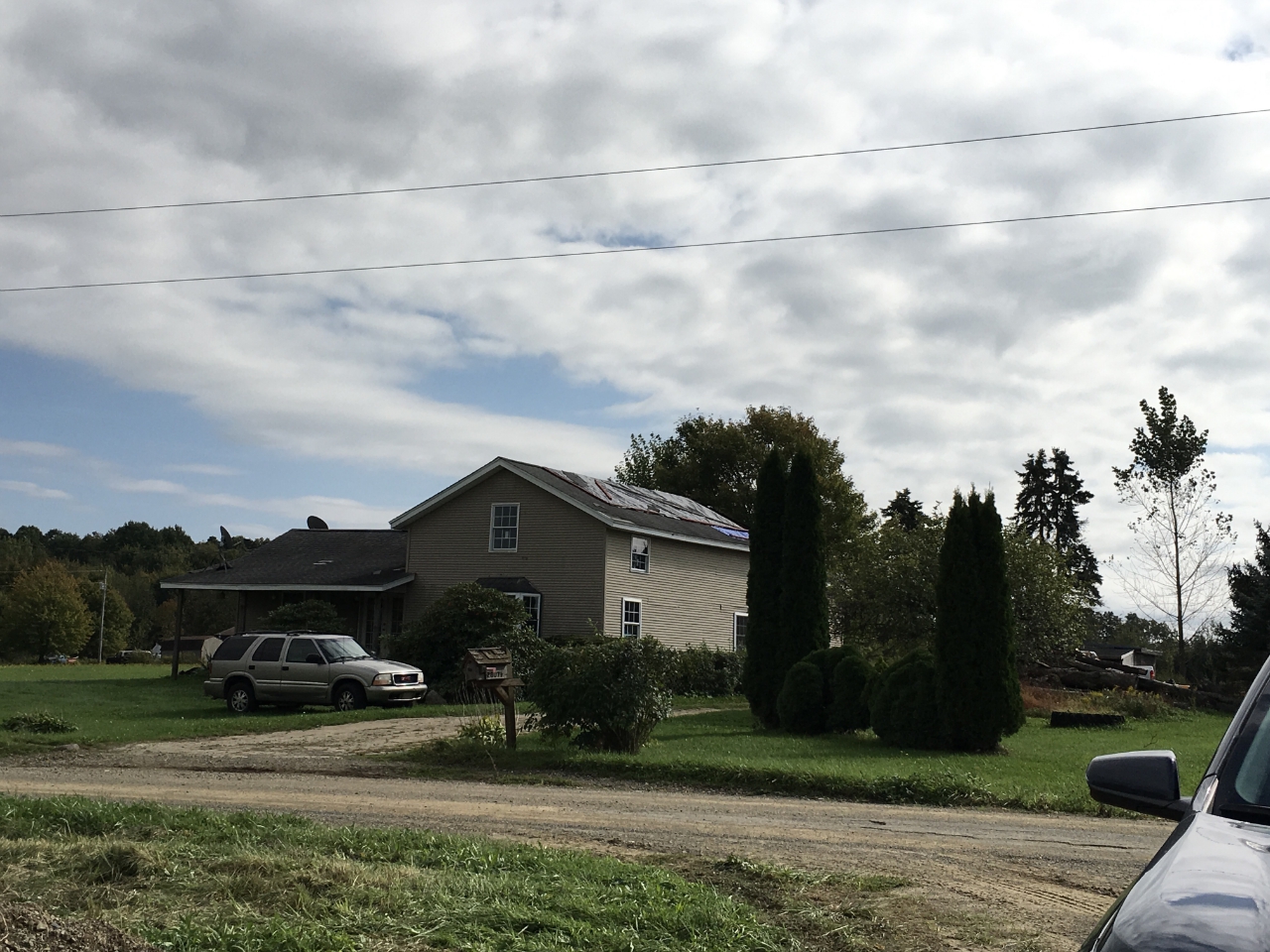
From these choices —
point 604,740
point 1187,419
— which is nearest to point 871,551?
point 1187,419

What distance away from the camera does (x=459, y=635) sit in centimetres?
2852

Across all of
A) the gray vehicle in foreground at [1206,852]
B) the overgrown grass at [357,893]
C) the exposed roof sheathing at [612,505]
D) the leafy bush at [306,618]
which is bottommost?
the overgrown grass at [357,893]

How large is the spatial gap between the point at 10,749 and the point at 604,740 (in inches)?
348

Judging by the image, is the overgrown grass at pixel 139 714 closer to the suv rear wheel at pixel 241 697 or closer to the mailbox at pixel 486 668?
the suv rear wheel at pixel 241 697

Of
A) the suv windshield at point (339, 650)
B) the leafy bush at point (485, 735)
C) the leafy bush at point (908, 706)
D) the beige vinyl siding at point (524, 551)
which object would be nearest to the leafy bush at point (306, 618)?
the beige vinyl siding at point (524, 551)

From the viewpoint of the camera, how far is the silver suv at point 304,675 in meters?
23.8

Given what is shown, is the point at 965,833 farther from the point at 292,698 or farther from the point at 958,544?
the point at 292,698

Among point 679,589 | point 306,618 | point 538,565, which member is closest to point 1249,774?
point 538,565

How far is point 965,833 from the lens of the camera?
10164 millimetres

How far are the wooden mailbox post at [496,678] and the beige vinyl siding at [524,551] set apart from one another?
14.3 m

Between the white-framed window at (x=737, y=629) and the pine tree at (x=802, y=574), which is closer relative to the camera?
the pine tree at (x=802, y=574)

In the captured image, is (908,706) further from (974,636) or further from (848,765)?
(848,765)

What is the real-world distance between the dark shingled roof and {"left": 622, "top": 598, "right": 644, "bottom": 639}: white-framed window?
6.63 metres

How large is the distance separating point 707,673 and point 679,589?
3.61 meters
